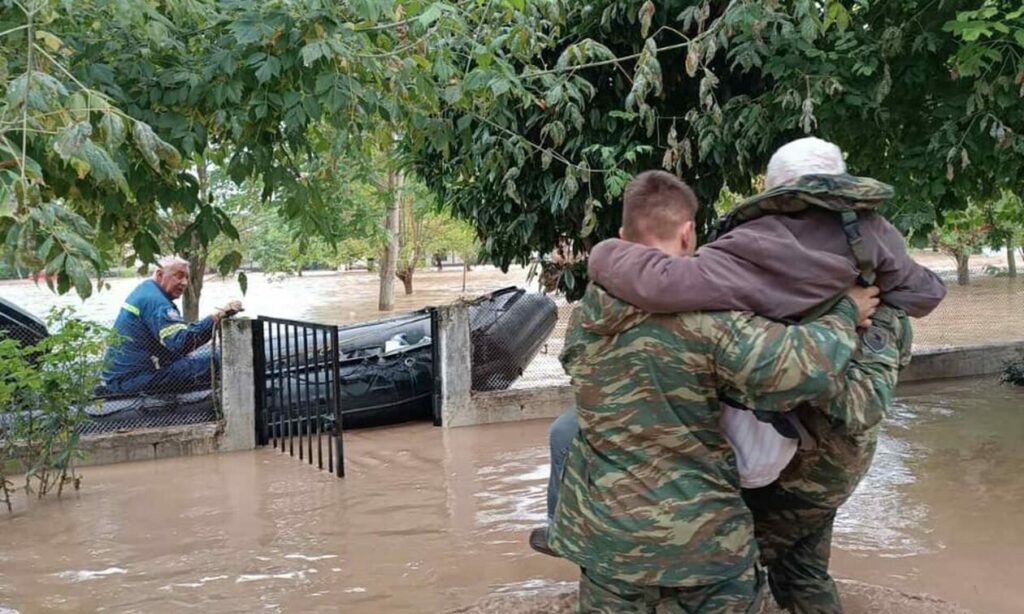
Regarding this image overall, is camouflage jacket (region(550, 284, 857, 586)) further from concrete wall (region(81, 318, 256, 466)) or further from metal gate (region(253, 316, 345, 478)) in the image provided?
concrete wall (region(81, 318, 256, 466))

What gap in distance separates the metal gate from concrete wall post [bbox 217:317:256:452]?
58mm

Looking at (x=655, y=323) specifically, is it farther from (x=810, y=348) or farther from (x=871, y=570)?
(x=871, y=570)

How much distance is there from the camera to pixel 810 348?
2.29 metres

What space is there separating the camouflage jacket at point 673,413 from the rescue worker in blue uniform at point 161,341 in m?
5.18

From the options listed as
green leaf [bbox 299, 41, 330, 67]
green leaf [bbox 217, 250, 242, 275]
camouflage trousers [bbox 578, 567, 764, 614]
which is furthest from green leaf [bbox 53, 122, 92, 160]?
camouflage trousers [bbox 578, 567, 764, 614]

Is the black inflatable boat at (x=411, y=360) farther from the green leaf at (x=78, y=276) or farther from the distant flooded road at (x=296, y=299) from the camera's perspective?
the distant flooded road at (x=296, y=299)

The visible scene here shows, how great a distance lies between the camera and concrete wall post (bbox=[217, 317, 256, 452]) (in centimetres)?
759

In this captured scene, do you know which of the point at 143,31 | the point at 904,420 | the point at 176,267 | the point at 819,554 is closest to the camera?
the point at 819,554

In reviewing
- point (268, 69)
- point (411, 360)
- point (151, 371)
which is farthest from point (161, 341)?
point (268, 69)

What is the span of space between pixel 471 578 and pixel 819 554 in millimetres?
2106

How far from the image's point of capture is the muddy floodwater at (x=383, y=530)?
4.64 meters

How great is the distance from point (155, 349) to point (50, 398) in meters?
1.20

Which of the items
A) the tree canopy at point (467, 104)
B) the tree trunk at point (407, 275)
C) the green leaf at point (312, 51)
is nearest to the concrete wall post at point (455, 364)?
the tree canopy at point (467, 104)

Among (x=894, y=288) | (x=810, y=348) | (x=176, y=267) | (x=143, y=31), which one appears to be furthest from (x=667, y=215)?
(x=176, y=267)
